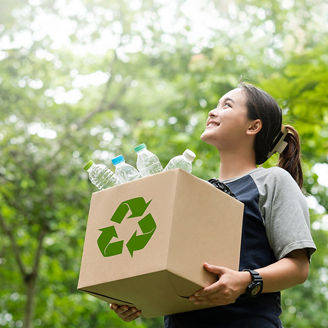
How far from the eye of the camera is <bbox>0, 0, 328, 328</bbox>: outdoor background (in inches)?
261

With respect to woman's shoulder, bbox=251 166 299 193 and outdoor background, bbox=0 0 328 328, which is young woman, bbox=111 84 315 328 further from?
outdoor background, bbox=0 0 328 328

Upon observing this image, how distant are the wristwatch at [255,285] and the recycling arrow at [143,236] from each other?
30 centimetres

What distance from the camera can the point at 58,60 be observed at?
9.36m

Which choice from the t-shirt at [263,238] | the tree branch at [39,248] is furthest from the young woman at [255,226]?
the tree branch at [39,248]

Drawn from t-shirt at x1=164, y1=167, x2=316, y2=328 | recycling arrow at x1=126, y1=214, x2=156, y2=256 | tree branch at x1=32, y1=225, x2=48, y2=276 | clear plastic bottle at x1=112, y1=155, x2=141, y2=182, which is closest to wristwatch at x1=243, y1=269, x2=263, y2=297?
t-shirt at x1=164, y1=167, x2=316, y2=328

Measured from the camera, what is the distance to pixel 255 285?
1.54 metres

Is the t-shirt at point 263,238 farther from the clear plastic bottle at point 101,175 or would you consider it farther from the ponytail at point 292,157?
the clear plastic bottle at point 101,175

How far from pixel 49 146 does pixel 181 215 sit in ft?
20.9

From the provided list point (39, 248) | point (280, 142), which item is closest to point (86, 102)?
point (39, 248)

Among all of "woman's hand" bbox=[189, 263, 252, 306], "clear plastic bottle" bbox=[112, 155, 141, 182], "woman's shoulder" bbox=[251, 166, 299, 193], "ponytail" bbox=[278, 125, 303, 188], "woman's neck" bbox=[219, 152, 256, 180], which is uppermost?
"ponytail" bbox=[278, 125, 303, 188]

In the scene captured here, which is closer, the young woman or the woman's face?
the young woman

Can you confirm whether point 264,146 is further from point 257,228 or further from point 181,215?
point 181,215

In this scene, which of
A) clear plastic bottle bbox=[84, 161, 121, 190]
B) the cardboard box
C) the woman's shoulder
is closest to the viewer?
the cardboard box

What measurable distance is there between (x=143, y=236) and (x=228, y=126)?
0.57 meters
